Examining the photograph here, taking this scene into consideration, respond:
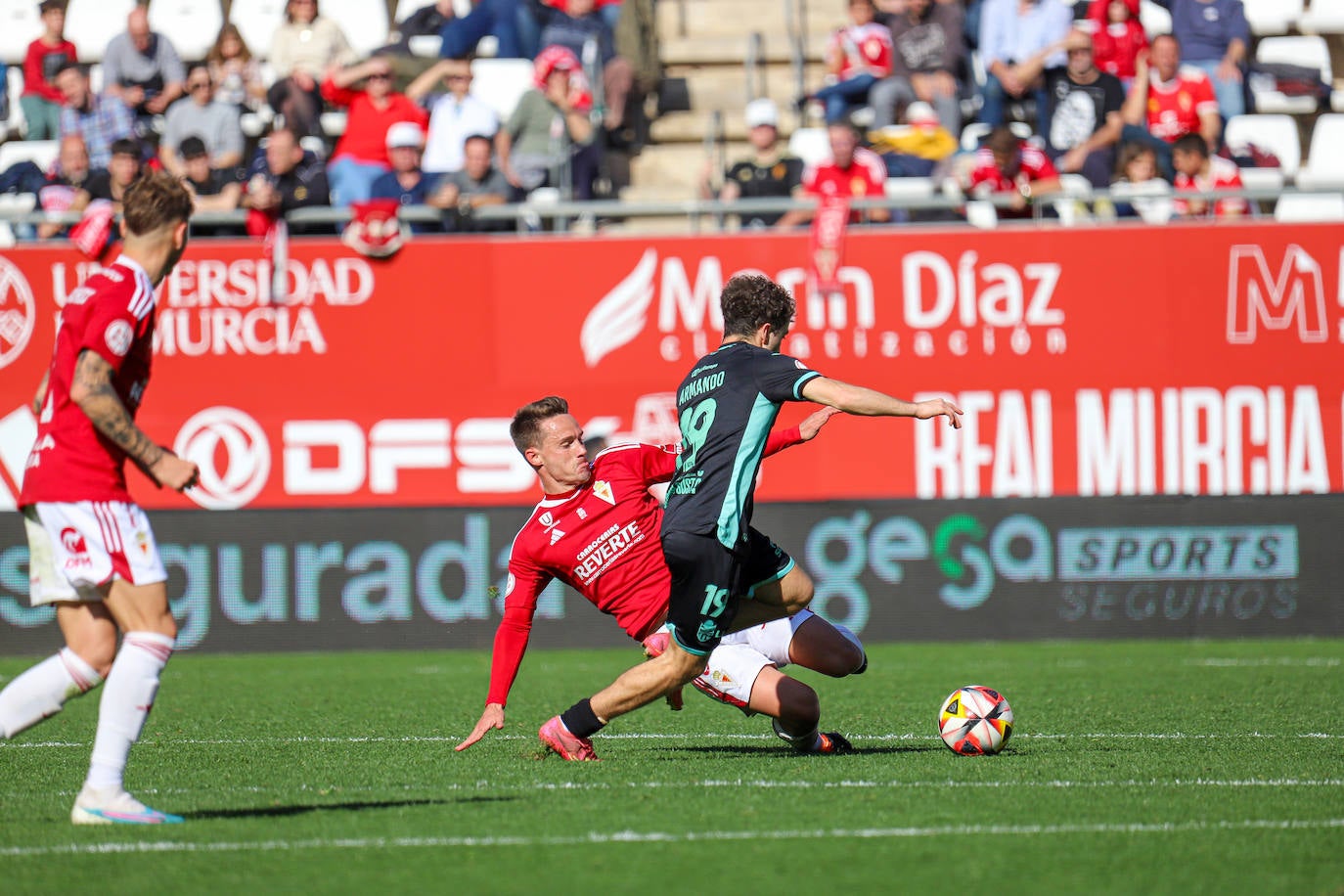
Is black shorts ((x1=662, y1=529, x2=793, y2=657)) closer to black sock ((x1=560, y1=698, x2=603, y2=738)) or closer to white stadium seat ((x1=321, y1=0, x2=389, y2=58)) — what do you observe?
black sock ((x1=560, y1=698, x2=603, y2=738))

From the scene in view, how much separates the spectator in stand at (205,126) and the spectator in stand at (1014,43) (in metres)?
7.34

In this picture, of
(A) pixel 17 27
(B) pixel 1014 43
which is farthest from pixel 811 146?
(A) pixel 17 27

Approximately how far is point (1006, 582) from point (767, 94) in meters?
7.20

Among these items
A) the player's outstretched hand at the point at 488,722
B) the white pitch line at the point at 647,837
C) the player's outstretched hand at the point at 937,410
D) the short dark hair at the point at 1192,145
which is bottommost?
the player's outstretched hand at the point at 488,722

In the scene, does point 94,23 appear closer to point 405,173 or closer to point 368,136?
point 368,136

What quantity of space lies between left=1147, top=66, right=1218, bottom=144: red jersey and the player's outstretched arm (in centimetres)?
1099

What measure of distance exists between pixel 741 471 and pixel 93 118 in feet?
39.5

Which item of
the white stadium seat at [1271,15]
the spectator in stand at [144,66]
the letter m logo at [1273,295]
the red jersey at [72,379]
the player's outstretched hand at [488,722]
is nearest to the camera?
the red jersey at [72,379]

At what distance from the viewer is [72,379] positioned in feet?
18.4

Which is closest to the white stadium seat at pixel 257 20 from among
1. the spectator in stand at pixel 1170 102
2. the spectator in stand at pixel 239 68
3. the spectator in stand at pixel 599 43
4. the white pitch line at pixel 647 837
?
the spectator in stand at pixel 239 68

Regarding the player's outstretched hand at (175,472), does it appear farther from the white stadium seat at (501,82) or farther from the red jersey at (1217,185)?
the white stadium seat at (501,82)

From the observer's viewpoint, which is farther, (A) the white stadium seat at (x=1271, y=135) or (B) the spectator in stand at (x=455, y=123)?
(A) the white stadium seat at (x=1271, y=135)

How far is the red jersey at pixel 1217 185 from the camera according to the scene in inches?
605

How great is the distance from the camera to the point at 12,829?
5754 millimetres
